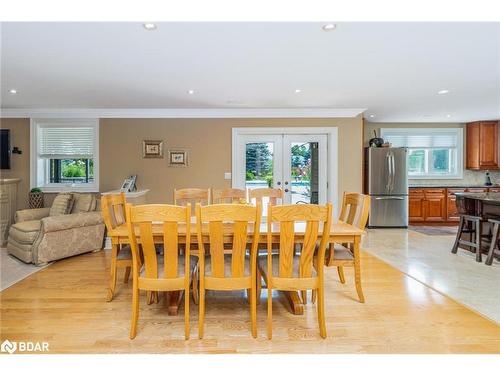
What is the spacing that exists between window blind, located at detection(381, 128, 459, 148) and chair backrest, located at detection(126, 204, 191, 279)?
6.23 m

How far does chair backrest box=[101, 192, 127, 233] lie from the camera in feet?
7.98

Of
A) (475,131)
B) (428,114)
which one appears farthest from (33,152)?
(475,131)

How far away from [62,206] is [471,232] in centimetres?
594

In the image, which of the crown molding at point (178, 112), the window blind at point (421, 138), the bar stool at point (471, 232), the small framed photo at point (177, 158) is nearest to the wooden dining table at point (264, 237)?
the bar stool at point (471, 232)

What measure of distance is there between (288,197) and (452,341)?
3.47 meters

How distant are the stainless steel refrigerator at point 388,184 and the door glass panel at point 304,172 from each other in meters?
1.41

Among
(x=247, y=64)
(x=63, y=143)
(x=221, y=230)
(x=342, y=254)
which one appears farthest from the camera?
(x=63, y=143)

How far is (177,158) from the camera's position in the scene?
5.11 meters

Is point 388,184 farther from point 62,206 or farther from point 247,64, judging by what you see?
point 62,206

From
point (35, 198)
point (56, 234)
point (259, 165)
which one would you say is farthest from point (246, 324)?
point (35, 198)

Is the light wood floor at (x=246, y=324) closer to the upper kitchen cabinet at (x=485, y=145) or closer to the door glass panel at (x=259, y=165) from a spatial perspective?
the door glass panel at (x=259, y=165)

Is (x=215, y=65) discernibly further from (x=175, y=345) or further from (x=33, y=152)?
(x=33, y=152)

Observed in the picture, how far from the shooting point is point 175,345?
198 centimetres

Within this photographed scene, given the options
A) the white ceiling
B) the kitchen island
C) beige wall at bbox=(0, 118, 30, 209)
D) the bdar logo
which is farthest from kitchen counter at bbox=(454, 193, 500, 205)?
beige wall at bbox=(0, 118, 30, 209)
